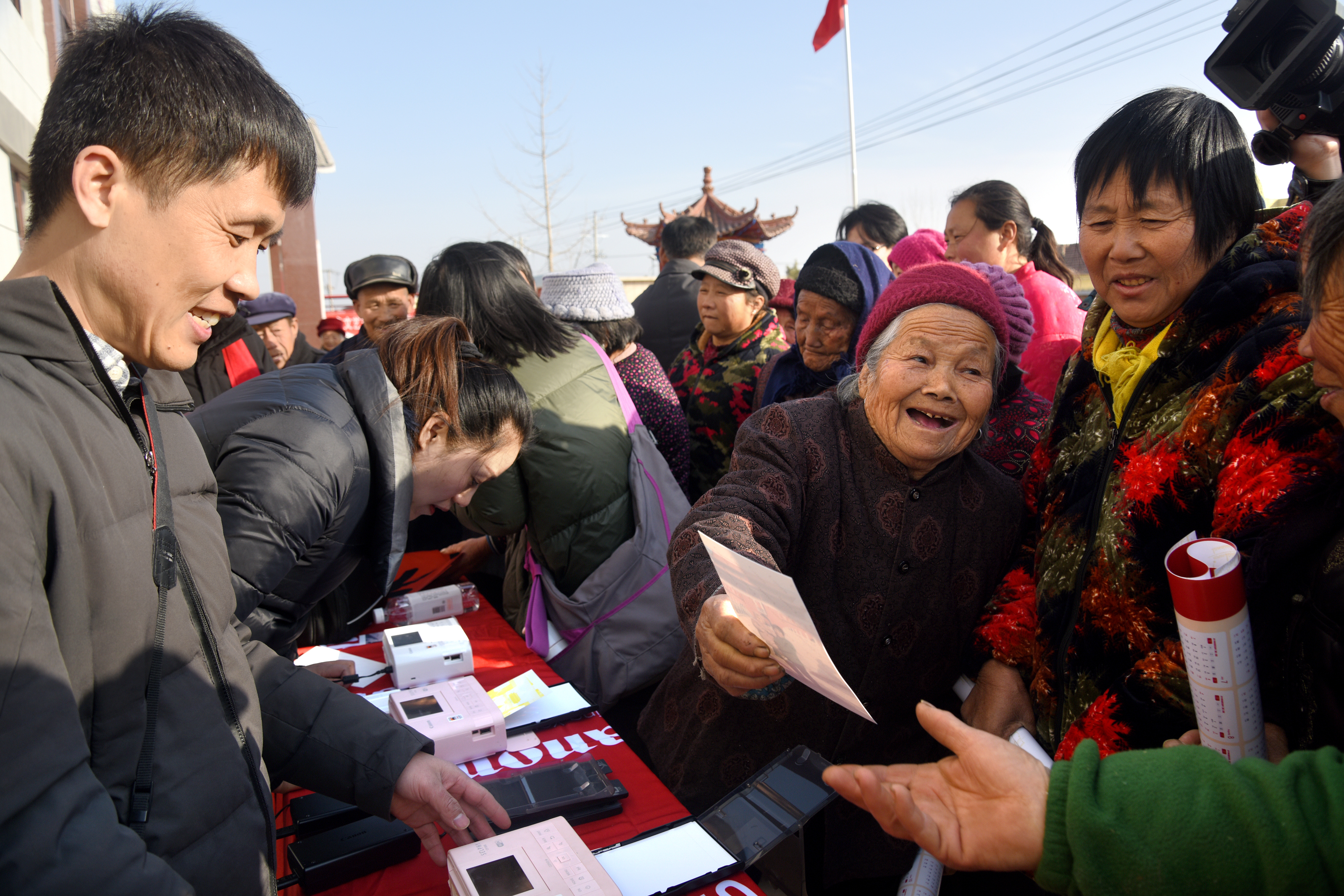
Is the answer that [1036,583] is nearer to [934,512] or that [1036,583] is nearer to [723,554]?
[934,512]

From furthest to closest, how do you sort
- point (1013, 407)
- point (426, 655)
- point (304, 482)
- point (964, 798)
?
point (1013, 407), point (426, 655), point (304, 482), point (964, 798)

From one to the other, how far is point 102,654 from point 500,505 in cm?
190

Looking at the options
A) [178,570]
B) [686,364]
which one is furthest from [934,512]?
[686,364]

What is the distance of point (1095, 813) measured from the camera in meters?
0.86

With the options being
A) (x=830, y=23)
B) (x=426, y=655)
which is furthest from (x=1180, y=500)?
(x=830, y=23)

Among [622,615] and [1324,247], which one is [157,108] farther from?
[622,615]

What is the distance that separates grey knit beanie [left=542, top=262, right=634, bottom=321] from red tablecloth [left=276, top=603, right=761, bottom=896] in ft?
5.31

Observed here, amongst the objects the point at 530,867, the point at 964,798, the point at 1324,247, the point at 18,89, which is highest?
the point at 18,89

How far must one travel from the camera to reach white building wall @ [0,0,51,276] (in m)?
4.36

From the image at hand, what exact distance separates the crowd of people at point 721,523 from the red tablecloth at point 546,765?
0.10m

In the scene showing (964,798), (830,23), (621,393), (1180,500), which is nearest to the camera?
(964,798)

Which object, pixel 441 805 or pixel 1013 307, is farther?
pixel 1013 307

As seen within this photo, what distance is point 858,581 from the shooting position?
5.88 feet

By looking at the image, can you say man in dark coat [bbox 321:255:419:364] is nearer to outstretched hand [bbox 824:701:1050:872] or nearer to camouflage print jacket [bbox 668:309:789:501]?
camouflage print jacket [bbox 668:309:789:501]
